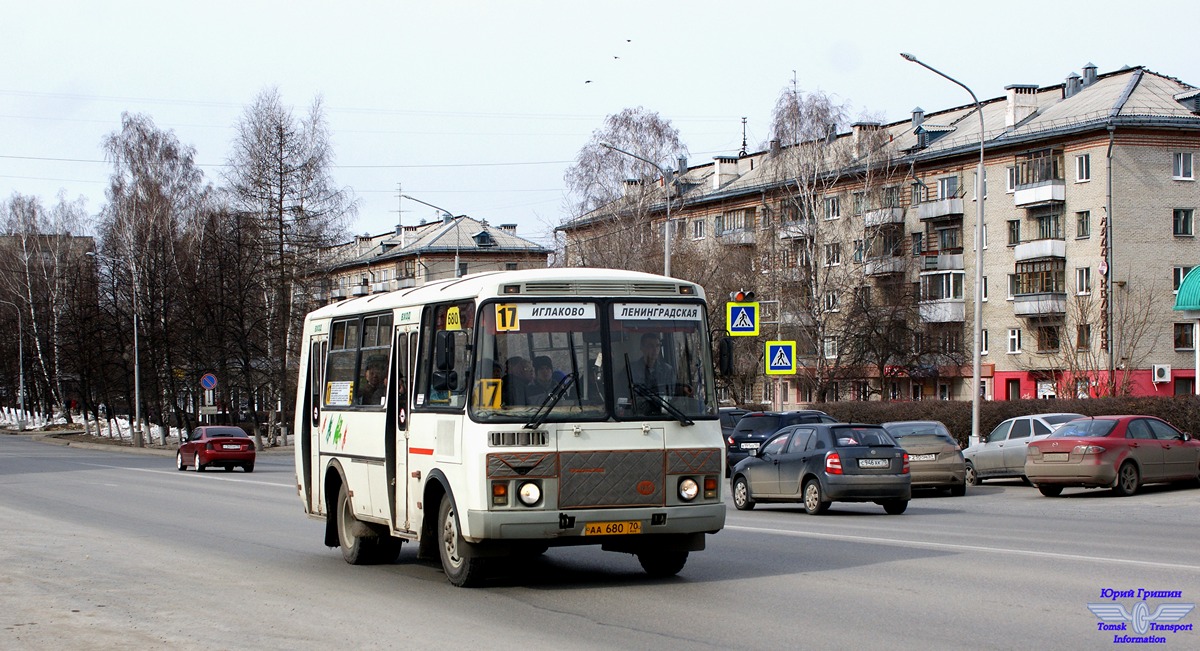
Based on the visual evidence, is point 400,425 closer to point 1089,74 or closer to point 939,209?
point 939,209

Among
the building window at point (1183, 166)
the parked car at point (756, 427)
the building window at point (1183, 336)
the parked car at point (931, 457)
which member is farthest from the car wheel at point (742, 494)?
the building window at point (1183, 166)

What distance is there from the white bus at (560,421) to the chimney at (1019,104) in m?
63.4

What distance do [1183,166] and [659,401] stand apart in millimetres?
61522

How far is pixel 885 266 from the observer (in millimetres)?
71188

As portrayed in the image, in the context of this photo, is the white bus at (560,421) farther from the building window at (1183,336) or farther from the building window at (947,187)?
the building window at (947,187)

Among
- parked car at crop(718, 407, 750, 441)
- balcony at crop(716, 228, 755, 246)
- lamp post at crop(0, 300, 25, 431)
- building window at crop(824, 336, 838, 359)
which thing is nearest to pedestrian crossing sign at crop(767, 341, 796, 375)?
parked car at crop(718, 407, 750, 441)

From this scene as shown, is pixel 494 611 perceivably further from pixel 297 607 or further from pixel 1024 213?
pixel 1024 213

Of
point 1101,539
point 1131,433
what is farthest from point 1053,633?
point 1131,433

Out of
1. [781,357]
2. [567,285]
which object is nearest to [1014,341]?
[781,357]

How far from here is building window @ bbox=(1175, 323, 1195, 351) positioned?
64.4 meters

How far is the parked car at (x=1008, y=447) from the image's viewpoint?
99.6 ft

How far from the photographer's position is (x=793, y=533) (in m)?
18.1

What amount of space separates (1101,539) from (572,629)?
30.6ft

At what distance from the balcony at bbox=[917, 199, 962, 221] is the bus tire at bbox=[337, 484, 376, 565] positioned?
6143 centimetres
